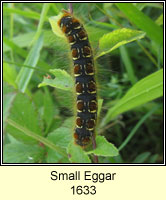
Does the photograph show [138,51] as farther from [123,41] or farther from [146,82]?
[123,41]

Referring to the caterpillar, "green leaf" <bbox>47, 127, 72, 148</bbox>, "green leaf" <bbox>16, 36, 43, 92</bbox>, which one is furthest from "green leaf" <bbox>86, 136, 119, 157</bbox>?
"green leaf" <bbox>16, 36, 43, 92</bbox>

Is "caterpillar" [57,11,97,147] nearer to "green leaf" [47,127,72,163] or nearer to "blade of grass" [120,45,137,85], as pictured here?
"green leaf" [47,127,72,163]

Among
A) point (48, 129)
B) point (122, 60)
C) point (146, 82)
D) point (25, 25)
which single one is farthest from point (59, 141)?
point (25, 25)

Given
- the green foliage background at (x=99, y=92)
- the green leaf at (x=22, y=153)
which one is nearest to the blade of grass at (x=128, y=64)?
the green foliage background at (x=99, y=92)

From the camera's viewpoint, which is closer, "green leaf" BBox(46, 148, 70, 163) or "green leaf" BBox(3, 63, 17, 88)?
"green leaf" BBox(46, 148, 70, 163)

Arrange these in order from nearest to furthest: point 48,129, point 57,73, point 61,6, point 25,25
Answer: point 57,73 → point 61,6 → point 48,129 → point 25,25

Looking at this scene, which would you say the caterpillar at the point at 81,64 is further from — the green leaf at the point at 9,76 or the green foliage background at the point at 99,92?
the green leaf at the point at 9,76
